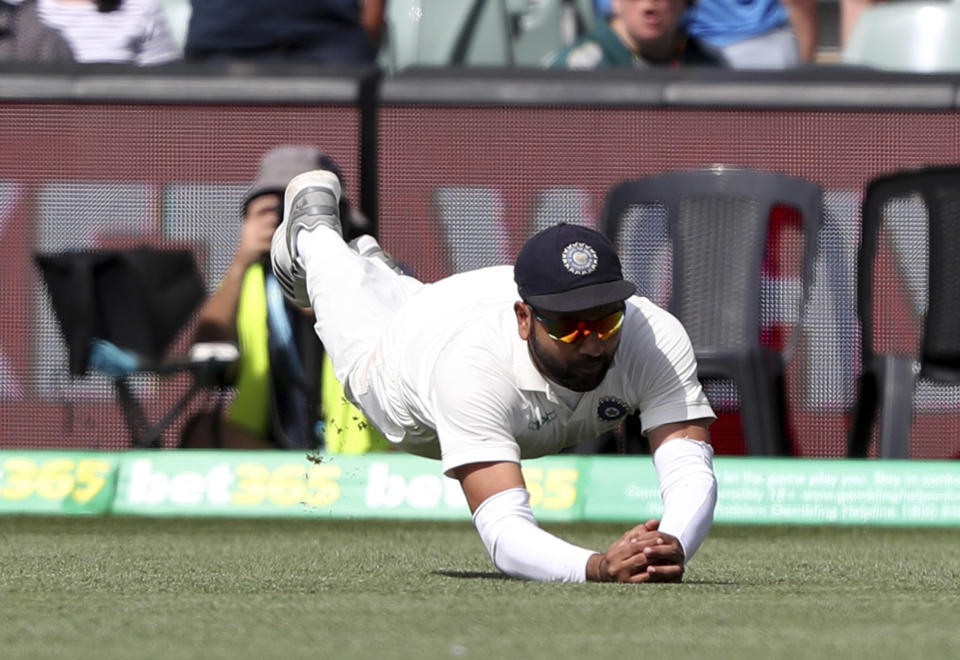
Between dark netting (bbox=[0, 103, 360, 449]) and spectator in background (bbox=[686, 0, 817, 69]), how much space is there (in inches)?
87.1

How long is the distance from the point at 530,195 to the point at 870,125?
1.60 metres

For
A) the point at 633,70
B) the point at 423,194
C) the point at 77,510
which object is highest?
the point at 633,70

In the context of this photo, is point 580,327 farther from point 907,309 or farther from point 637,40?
point 637,40

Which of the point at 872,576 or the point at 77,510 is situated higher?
the point at 872,576

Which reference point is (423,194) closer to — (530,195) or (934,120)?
(530,195)

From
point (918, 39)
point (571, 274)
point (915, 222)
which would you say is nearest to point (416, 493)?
point (915, 222)

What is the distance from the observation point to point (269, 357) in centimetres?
876

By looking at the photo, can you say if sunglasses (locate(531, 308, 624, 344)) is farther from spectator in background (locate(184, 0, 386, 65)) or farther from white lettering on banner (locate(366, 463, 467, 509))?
spectator in background (locate(184, 0, 386, 65))

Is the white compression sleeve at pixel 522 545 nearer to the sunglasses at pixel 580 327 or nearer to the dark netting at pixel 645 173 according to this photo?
the sunglasses at pixel 580 327

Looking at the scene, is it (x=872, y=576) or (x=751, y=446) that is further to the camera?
(x=751, y=446)

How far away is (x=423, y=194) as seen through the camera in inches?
352

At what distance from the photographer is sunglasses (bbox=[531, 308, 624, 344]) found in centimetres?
506

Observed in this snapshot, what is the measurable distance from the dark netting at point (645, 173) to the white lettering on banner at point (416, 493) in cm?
108

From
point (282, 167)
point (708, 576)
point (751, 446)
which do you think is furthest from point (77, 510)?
point (708, 576)
